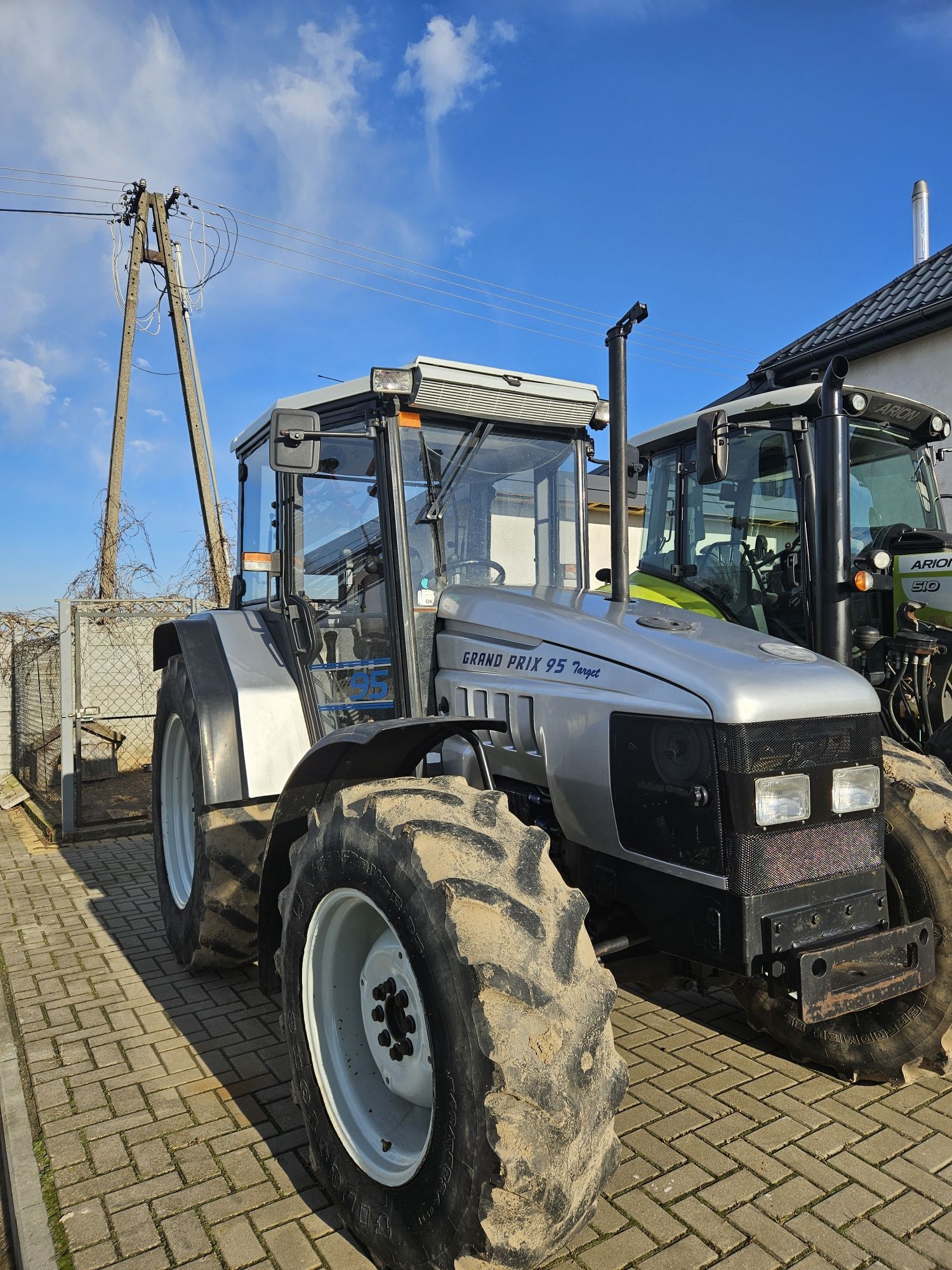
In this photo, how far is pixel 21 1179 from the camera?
2.69 metres

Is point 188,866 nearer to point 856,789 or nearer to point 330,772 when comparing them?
point 330,772

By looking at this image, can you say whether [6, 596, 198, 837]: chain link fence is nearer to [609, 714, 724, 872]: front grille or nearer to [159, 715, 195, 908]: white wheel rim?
[159, 715, 195, 908]: white wheel rim

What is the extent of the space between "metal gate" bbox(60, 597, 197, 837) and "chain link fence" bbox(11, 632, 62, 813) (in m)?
0.26

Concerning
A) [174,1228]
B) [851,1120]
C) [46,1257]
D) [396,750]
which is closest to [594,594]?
[396,750]

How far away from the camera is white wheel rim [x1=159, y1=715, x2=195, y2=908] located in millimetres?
4582

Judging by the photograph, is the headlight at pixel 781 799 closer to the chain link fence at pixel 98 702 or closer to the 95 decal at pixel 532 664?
the 95 decal at pixel 532 664

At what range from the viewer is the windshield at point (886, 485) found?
5.27 meters

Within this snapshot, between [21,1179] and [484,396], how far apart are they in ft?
9.71

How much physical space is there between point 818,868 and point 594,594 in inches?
55.5

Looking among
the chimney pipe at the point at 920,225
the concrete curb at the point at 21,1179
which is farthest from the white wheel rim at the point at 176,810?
the chimney pipe at the point at 920,225

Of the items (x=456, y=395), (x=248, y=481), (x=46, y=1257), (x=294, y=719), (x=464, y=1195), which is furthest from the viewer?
(x=248, y=481)

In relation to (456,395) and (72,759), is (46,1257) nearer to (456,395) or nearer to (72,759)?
(456,395)

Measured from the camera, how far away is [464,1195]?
196cm

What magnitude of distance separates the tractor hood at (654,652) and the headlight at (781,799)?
0.54ft
